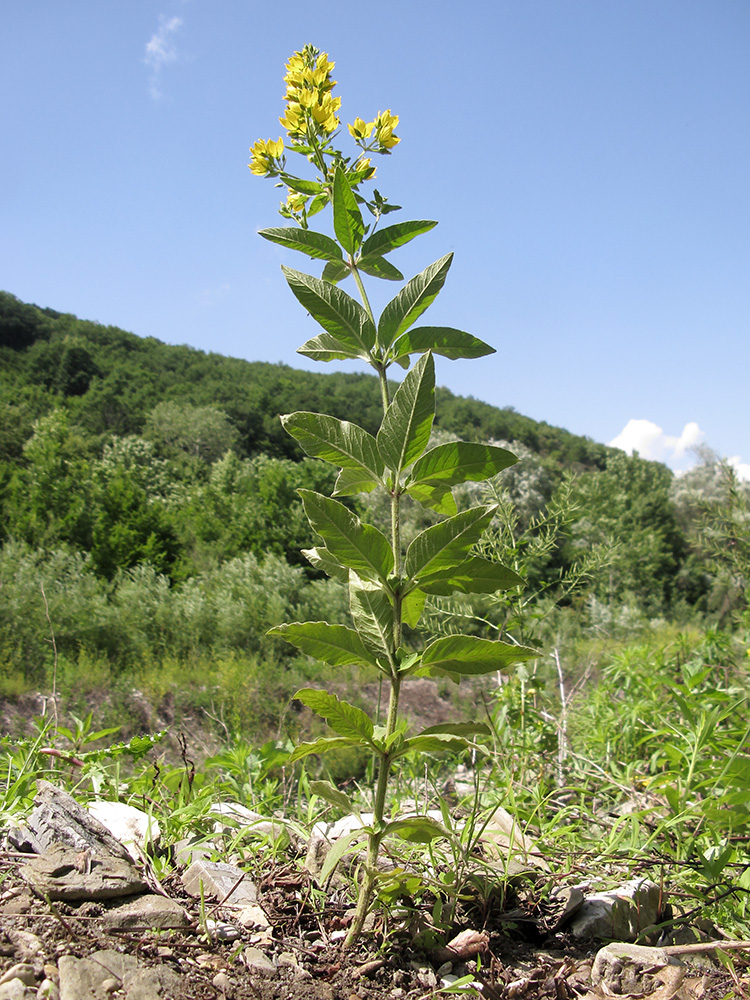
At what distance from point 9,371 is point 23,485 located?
65.6 ft

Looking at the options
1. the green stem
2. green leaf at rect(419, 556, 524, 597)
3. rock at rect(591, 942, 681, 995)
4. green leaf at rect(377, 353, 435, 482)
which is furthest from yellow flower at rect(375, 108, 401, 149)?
rock at rect(591, 942, 681, 995)

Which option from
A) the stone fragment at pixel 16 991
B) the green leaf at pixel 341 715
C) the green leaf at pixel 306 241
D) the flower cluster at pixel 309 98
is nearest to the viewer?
the stone fragment at pixel 16 991

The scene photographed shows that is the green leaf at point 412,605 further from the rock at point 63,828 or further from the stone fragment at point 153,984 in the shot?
the rock at point 63,828

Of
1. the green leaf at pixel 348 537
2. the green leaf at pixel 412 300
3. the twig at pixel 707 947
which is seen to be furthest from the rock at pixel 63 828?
the green leaf at pixel 412 300

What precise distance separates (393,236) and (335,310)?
277mm

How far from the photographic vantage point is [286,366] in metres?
42.9

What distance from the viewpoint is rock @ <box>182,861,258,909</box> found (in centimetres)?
101

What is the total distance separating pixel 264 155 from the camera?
1384mm

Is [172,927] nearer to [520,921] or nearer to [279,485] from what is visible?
[520,921]

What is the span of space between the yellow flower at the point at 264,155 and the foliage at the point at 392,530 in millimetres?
377

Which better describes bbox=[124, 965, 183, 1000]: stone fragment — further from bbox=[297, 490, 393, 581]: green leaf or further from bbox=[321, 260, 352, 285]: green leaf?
bbox=[321, 260, 352, 285]: green leaf

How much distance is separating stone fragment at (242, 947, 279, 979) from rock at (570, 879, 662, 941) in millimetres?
563

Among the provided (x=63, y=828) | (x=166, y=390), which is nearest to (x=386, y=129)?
(x=63, y=828)

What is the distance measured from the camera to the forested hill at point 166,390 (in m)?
29.4
